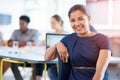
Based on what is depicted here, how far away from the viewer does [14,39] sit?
158 inches

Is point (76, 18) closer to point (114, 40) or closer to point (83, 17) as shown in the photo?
point (83, 17)

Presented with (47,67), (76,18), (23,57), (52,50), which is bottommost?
(47,67)

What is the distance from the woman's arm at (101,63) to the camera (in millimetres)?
1517

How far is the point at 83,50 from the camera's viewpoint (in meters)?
1.60

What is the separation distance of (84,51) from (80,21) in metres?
0.21

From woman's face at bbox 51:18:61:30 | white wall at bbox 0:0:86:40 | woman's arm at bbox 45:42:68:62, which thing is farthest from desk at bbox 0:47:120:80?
white wall at bbox 0:0:86:40

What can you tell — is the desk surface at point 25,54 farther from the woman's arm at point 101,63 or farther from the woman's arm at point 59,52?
the woman's arm at point 101,63

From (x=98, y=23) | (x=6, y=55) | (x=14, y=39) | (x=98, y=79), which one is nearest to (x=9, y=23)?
(x=14, y=39)

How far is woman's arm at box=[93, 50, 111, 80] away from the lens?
1.52 m

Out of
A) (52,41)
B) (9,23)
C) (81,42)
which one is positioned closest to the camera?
(81,42)

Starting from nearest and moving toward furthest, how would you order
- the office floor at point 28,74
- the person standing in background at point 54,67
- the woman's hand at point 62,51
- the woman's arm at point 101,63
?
the woman's arm at point 101,63 < the woman's hand at point 62,51 < the person standing in background at point 54,67 < the office floor at point 28,74

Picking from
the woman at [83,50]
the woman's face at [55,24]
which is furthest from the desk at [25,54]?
the woman at [83,50]

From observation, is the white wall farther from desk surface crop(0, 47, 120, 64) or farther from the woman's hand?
the woman's hand

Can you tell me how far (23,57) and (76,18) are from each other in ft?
4.53
